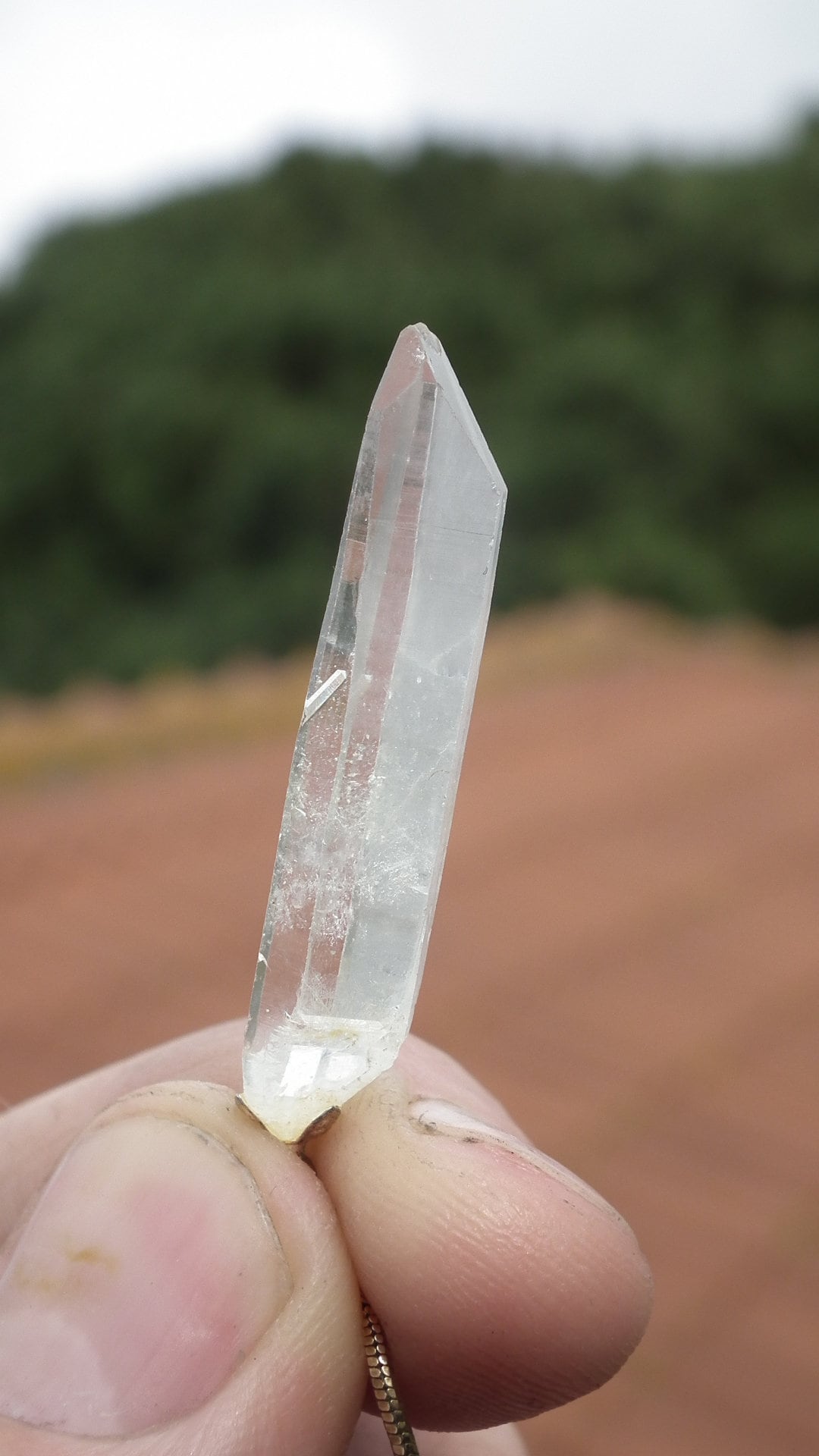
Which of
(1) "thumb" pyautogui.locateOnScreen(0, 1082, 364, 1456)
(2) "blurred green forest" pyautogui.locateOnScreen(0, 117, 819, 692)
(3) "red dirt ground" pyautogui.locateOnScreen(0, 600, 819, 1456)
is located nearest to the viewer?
(1) "thumb" pyautogui.locateOnScreen(0, 1082, 364, 1456)

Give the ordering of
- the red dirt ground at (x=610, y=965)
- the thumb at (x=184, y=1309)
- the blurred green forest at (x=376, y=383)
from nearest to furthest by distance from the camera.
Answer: the thumb at (x=184, y=1309) → the red dirt ground at (x=610, y=965) → the blurred green forest at (x=376, y=383)

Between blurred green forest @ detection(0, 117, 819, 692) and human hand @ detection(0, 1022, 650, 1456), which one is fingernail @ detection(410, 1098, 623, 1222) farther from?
blurred green forest @ detection(0, 117, 819, 692)

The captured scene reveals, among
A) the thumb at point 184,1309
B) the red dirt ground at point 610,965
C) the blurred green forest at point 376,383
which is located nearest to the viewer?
the thumb at point 184,1309

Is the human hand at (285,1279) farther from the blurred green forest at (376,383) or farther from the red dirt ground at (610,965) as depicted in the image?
the blurred green forest at (376,383)

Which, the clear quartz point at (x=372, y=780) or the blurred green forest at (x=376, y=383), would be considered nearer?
the clear quartz point at (x=372, y=780)

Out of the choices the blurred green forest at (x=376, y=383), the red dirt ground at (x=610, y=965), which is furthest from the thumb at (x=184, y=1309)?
the blurred green forest at (x=376, y=383)

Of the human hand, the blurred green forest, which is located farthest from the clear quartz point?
the blurred green forest

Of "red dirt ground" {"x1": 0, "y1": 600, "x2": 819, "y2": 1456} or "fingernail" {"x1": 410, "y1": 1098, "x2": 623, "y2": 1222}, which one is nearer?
"fingernail" {"x1": 410, "y1": 1098, "x2": 623, "y2": 1222}

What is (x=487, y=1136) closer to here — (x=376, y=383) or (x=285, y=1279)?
(x=285, y=1279)
